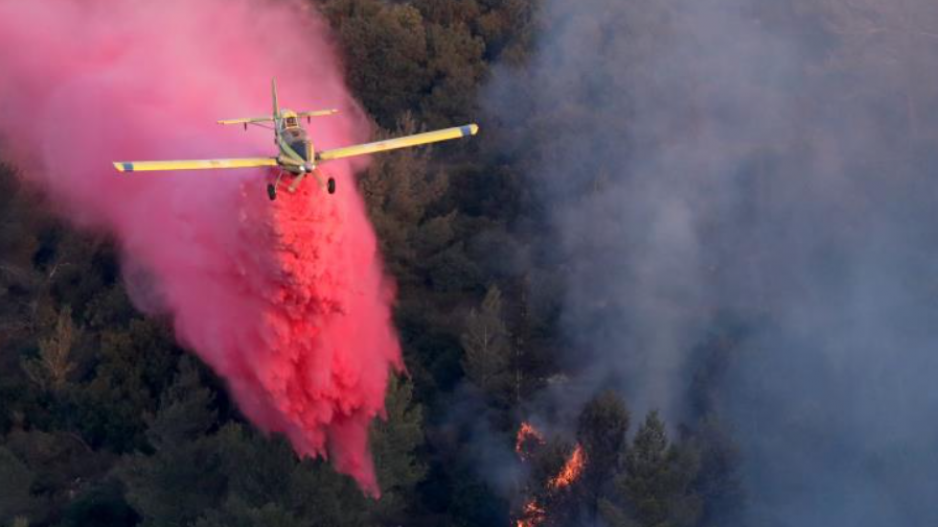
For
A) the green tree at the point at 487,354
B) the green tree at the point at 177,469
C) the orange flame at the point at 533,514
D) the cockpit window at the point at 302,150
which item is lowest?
the green tree at the point at 177,469

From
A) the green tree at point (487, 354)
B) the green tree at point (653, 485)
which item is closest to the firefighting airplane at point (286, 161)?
the green tree at point (487, 354)

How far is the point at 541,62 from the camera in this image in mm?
63156

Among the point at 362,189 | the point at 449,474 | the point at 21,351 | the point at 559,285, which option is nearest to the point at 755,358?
the point at 559,285

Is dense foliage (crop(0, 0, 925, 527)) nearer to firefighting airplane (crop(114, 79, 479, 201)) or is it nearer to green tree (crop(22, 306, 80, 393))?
green tree (crop(22, 306, 80, 393))

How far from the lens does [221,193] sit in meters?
37.5

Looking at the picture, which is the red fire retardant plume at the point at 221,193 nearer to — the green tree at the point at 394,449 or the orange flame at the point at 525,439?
the green tree at the point at 394,449

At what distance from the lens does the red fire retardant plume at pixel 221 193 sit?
36.2 metres

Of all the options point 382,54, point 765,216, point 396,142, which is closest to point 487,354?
point 396,142

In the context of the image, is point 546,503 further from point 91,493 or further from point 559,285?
point 91,493

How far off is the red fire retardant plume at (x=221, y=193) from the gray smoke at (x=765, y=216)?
9955 millimetres

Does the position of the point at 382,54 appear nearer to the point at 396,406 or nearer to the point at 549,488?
the point at 396,406

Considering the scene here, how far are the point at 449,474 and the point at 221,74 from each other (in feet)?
62.3

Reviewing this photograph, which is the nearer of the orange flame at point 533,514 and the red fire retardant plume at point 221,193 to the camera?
the red fire retardant plume at point 221,193

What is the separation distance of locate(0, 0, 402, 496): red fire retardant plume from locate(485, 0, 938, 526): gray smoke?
9.95 metres
